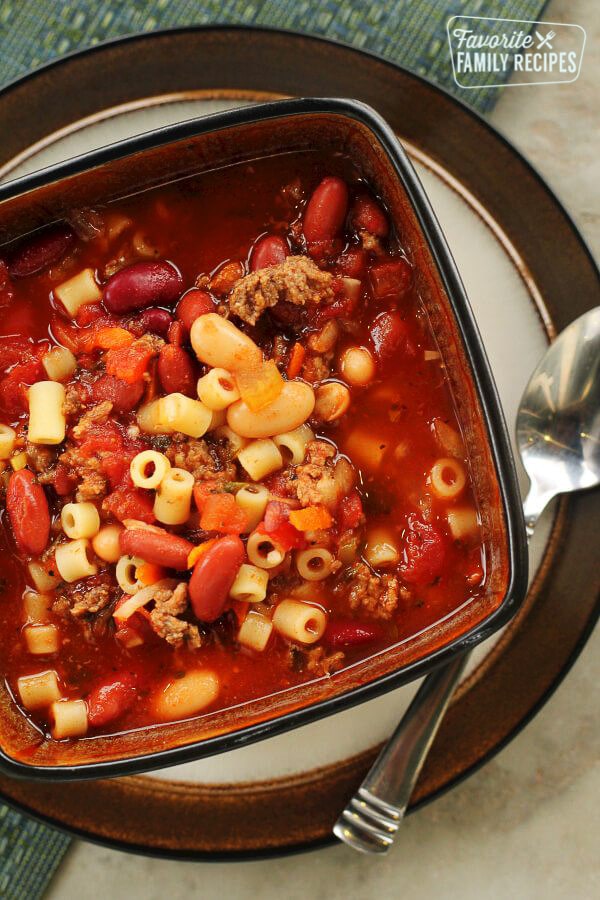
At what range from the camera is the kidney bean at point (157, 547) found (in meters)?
2.36

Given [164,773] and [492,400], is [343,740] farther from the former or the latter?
[492,400]

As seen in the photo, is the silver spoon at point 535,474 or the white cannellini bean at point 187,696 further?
the silver spoon at point 535,474

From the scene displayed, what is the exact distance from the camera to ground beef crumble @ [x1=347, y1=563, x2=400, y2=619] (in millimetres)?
2457

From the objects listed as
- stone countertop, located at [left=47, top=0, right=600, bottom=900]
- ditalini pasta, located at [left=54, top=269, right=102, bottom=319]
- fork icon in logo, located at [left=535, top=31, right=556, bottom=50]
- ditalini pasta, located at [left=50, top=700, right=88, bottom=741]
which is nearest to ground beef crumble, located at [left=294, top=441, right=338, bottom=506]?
ditalini pasta, located at [left=54, top=269, right=102, bottom=319]

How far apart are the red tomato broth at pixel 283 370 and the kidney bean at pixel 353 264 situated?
23 mm

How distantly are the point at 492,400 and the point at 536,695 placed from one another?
1.14 metres

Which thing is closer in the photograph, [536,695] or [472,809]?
[536,695]

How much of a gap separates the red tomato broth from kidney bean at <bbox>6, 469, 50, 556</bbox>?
11 cm

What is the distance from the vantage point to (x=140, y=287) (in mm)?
2443

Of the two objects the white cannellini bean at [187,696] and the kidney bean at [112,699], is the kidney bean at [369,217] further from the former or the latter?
the kidney bean at [112,699]

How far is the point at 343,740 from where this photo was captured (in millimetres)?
2711

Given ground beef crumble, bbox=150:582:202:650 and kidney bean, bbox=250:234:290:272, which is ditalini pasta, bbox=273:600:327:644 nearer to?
ground beef crumble, bbox=150:582:202:650

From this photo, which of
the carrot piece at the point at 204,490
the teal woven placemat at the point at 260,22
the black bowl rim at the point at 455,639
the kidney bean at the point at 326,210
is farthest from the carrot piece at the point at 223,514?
the teal woven placemat at the point at 260,22

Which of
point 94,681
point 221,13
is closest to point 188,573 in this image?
point 94,681
